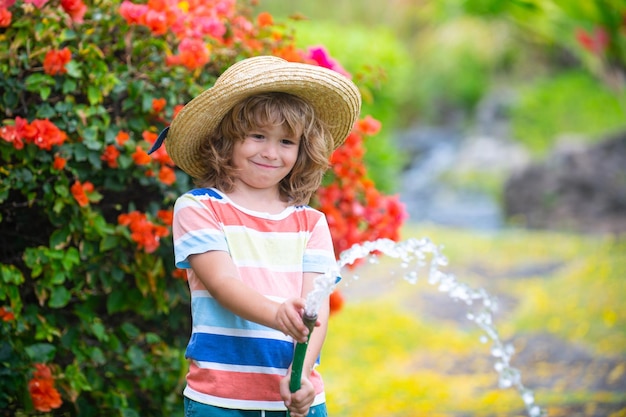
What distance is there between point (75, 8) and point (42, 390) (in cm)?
119

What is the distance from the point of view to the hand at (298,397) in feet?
6.15

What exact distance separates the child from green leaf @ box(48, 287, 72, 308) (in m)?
0.68

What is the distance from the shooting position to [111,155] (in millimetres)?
2648

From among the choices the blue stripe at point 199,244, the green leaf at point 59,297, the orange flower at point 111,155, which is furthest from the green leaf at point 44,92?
the blue stripe at point 199,244

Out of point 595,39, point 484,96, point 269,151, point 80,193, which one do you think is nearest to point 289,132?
point 269,151

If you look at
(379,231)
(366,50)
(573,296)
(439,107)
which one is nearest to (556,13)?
(366,50)

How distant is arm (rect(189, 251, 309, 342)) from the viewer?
5.82ft

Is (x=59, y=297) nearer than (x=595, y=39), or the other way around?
(x=59, y=297)

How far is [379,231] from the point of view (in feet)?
11.0

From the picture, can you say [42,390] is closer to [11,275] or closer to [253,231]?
[11,275]

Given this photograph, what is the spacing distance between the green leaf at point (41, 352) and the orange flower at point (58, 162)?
21.5 inches

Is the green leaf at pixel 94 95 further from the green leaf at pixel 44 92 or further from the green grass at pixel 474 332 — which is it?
the green grass at pixel 474 332

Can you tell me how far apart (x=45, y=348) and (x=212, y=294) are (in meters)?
0.92

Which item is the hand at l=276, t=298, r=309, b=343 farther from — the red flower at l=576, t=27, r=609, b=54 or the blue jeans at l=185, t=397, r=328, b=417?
the red flower at l=576, t=27, r=609, b=54
